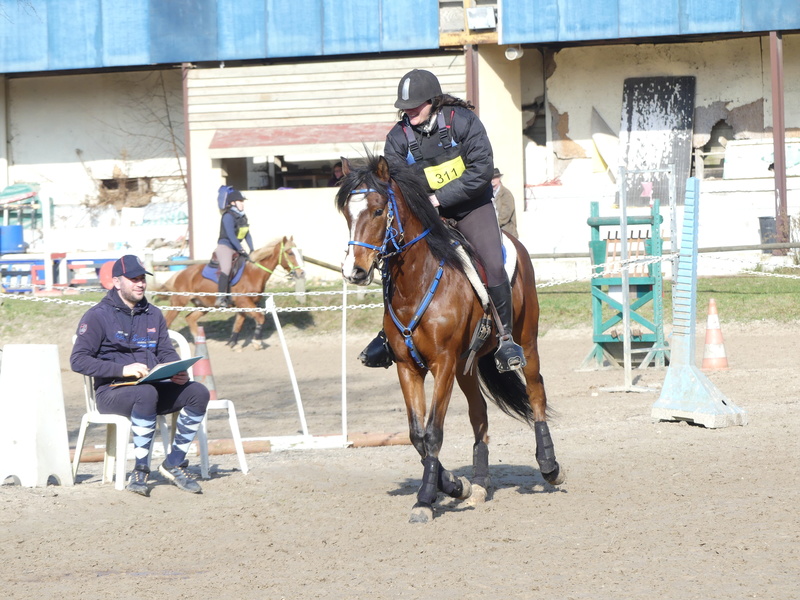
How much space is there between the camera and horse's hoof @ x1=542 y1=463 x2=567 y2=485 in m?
6.85

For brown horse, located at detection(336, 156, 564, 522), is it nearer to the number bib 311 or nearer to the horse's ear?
the horse's ear

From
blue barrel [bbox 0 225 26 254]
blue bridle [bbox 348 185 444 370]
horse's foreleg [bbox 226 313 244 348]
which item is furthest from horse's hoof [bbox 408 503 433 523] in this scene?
blue barrel [bbox 0 225 26 254]

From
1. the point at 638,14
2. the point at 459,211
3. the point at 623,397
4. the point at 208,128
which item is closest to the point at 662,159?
the point at 638,14

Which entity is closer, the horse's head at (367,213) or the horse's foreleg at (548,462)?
the horse's head at (367,213)

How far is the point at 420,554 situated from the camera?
5.36 m

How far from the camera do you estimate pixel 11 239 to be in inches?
887

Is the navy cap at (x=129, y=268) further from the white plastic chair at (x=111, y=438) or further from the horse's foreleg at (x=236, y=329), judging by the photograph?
the horse's foreleg at (x=236, y=329)

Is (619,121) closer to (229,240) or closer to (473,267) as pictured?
(229,240)

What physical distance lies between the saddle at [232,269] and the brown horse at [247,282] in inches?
2.3

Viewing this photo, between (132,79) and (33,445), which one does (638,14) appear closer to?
(132,79)

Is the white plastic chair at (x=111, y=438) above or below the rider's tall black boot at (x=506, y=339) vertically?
below

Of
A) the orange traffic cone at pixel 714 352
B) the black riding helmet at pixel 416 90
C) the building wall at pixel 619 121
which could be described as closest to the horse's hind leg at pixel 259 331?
the building wall at pixel 619 121

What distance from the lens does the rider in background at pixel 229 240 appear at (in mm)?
17188

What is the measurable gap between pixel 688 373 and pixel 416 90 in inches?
Result: 164
